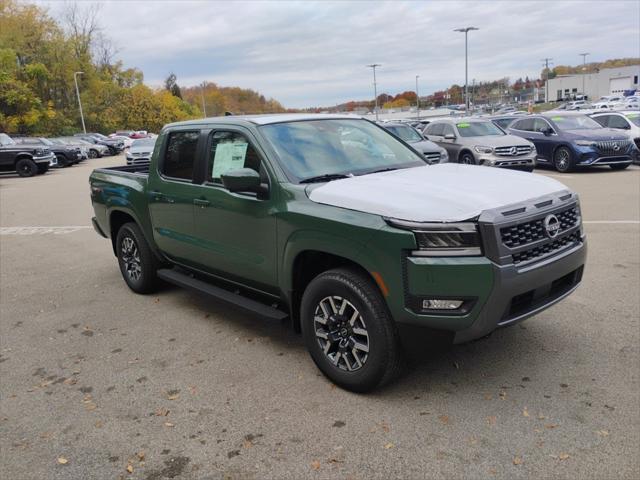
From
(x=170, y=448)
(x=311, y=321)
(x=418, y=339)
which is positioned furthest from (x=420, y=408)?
(x=170, y=448)

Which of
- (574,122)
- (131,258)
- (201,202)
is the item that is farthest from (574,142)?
(201,202)

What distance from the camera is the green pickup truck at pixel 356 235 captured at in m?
3.17

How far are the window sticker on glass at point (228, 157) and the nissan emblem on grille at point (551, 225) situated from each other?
2.29m

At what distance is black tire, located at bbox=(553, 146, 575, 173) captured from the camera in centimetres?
1573

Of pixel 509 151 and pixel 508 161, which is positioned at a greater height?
pixel 509 151

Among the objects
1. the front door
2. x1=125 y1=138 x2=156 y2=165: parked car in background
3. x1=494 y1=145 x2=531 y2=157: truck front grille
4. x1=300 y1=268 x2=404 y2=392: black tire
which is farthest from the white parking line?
x1=125 y1=138 x2=156 y2=165: parked car in background

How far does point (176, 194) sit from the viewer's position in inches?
200

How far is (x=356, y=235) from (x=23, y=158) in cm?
2389

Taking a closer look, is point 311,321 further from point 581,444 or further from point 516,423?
point 581,444

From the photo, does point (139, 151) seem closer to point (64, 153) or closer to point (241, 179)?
point (64, 153)

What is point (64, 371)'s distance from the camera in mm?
4328

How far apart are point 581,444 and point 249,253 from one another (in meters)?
2.58

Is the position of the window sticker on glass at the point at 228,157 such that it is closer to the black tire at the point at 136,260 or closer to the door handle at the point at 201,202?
the door handle at the point at 201,202

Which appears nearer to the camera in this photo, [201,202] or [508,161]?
[201,202]
